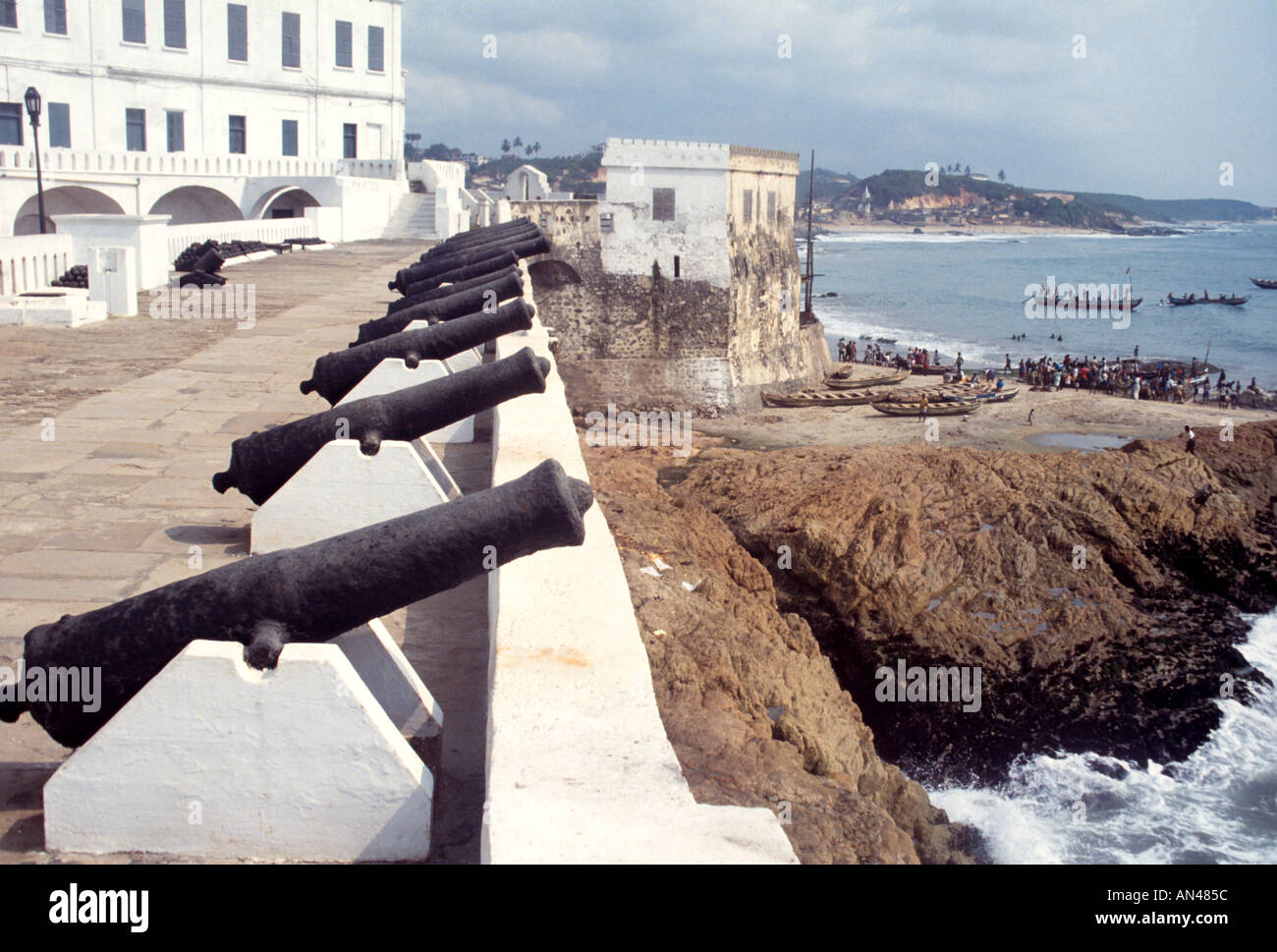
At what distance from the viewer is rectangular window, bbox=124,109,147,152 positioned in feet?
130

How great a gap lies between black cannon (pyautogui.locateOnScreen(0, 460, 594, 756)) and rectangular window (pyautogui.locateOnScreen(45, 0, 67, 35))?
41.0 meters

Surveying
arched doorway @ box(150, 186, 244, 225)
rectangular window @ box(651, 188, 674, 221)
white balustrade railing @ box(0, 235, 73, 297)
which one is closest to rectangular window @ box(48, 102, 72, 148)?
arched doorway @ box(150, 186, 244, 225)

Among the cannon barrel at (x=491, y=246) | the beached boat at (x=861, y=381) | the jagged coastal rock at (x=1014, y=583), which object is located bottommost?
the jagged coastal rock at (x=1014, y=583)

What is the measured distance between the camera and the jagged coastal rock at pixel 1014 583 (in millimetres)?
14617

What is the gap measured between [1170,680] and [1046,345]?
5069 cm

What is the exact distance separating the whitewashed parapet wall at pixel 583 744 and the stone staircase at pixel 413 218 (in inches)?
1283

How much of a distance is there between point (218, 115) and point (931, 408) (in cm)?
2813

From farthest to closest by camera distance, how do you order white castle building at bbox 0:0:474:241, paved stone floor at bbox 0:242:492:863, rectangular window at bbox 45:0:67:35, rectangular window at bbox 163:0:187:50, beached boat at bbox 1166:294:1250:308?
beached boat at bbox 1166:294:1250:308
rectangular window at bbox 163:0:187:50
rectangular window at bbox 45:0:67:35
white castle building at bbox 0:0:474:241
paved stone floor at bbox 0:242:492:863

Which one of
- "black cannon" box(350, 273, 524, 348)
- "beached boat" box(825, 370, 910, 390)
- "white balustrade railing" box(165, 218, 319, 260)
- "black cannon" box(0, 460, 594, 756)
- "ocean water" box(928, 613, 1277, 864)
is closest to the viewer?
"black cannon" box(0, 460, 594, 756)

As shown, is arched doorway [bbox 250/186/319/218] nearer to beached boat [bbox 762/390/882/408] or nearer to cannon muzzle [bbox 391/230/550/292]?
beached boat [bbox 762/390/882/408]

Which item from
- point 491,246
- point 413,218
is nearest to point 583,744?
point 491,246

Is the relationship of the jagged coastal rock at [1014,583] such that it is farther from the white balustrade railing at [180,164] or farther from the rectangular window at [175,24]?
the rectangular window at [175,24]

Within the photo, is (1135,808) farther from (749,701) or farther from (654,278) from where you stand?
(654,278)

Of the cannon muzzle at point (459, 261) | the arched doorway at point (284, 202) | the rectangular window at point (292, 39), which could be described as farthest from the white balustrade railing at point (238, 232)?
the rectangular window at point (292, 39)
